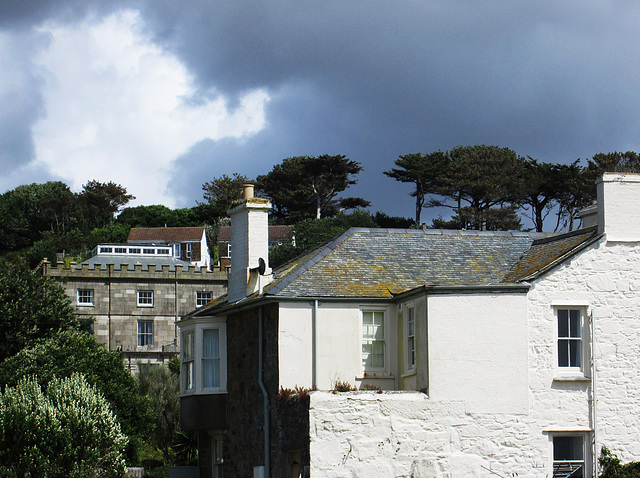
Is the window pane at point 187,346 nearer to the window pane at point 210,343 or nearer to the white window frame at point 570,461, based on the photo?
the window pane at point 210,343

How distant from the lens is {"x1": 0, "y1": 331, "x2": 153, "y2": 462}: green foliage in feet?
121

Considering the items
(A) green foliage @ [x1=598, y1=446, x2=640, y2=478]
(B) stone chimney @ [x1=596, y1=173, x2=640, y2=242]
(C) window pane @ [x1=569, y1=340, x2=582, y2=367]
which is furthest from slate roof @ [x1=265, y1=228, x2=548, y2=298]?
(A) green foliage @ [x1=598, y1=446, x2=640, y2=478]

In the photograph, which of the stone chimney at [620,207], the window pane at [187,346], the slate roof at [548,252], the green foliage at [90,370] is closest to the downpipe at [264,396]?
the window pane at [187,346]

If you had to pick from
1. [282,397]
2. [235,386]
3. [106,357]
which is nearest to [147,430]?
[106,357]

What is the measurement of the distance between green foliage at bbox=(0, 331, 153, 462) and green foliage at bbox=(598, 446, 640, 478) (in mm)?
20180

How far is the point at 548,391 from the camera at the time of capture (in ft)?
74.4

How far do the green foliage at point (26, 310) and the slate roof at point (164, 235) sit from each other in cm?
6100

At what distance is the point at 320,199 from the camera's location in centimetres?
9862

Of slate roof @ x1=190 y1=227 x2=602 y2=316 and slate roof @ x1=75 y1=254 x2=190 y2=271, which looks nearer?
slate roof @ x1=190 y1=227 x2=602 y2=316

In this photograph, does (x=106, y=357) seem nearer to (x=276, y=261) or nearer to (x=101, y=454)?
(x=101, y=454)

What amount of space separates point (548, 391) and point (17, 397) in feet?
50.4

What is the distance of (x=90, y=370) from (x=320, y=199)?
61.7 metres

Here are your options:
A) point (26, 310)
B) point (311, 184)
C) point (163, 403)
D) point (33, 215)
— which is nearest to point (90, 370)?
point (26, 310)

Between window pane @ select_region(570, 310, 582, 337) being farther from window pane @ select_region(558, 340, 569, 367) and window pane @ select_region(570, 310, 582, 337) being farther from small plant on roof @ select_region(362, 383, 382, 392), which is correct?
small plant on roof @ select_region(362, 383, 382, 392)
